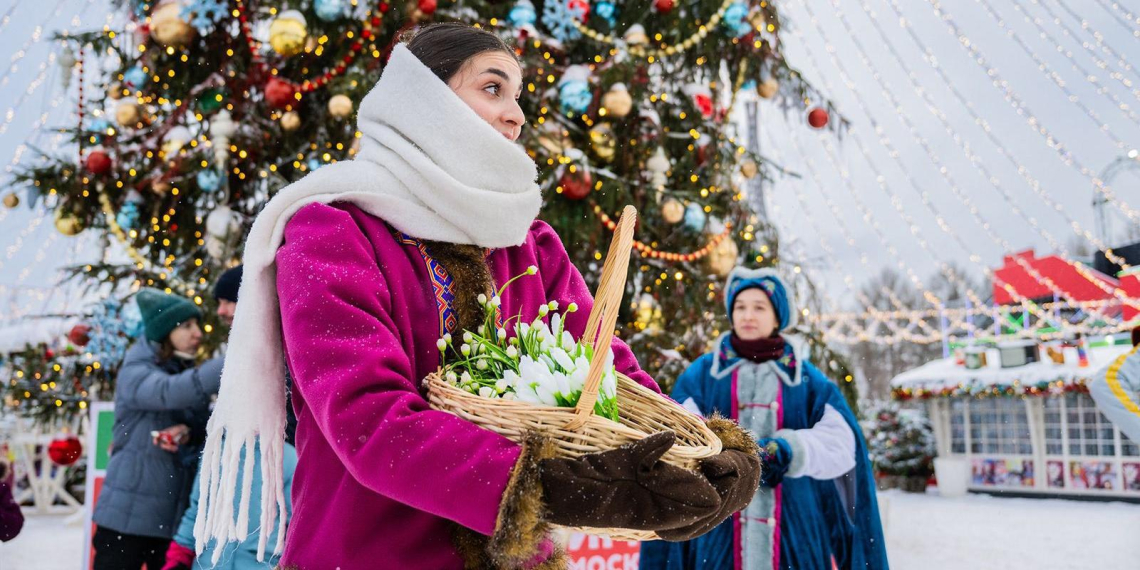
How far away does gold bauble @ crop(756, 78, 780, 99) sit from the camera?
6961 millimetres

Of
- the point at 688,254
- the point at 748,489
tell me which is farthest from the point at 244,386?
the point at 688,254

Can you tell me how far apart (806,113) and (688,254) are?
1589 millimetres

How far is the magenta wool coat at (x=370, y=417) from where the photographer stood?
3.16 ft

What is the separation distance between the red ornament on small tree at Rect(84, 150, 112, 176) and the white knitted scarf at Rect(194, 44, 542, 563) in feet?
19.2

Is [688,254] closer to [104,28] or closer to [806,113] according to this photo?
[806,113]

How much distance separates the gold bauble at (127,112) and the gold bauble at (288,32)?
1.39m

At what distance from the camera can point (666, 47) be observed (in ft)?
23.2

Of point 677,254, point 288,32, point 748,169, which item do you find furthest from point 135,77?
point 748,169

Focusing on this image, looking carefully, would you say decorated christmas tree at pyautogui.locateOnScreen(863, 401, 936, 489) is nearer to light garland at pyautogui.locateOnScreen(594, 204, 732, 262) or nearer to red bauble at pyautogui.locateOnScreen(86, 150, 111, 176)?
light garland at pyautogui.locateOnScreen(594, 204, 732, 262)

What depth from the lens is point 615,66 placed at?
5.75 meters

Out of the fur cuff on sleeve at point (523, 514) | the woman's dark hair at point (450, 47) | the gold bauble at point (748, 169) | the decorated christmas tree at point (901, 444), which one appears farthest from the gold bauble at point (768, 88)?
the decorated christmas tree at point (901, 444)

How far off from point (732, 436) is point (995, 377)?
1387cm

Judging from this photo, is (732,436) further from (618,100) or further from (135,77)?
(135,77)

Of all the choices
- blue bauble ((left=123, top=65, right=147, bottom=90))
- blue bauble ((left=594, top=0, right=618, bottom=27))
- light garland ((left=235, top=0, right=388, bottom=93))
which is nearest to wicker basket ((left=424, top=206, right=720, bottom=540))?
light garland ((left=235, top=0, right=388, bottom=93))
